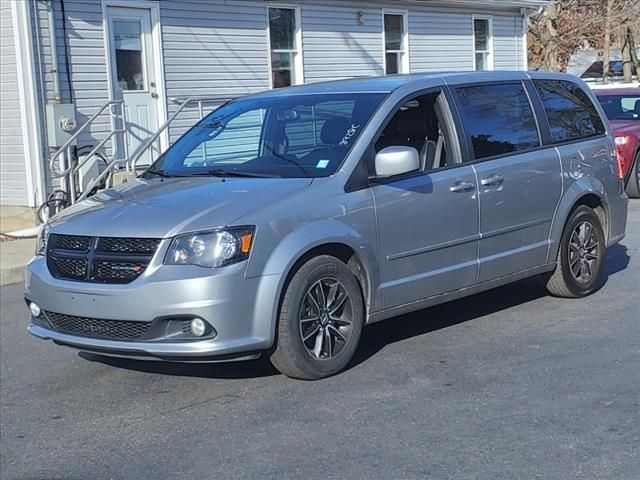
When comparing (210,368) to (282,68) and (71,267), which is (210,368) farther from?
(282,68)

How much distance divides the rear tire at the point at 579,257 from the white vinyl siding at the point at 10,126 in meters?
8.29

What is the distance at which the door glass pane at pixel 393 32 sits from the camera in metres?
18.8

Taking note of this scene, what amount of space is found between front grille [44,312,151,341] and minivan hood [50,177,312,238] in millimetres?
489

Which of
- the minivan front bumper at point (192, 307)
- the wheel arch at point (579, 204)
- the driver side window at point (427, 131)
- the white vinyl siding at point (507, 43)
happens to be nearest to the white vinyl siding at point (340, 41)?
the white vinyl siding at point (507, 43)

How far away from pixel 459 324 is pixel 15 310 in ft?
13.3

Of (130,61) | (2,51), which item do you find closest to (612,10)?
(130,61)

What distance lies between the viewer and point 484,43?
21.8 meters

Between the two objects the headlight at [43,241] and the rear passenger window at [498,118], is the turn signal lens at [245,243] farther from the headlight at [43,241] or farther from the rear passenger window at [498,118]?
the rear passenger window at [498,118]

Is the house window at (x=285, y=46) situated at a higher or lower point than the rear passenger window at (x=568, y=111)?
higher

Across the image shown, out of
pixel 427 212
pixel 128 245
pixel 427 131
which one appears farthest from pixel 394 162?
pixel 128 245

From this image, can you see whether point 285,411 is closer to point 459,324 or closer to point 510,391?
point 510,391

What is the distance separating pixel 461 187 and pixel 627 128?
855 cm

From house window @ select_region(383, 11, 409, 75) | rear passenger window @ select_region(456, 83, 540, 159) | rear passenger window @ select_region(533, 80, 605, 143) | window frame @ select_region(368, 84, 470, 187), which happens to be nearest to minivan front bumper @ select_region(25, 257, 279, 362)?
window frame @ select_region(368, 84, 470, 187)

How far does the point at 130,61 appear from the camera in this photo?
14.2 metres
